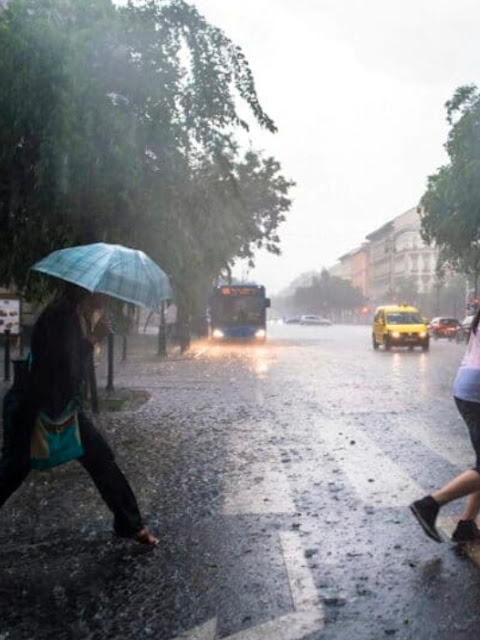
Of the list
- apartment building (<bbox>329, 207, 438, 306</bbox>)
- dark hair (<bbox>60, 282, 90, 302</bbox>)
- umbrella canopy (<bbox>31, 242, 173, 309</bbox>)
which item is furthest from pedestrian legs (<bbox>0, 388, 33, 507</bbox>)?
apartment building (<bbox>329, 207, 438, 306</bbox>)

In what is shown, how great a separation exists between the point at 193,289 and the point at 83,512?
7.76m

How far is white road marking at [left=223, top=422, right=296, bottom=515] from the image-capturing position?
5781 mm

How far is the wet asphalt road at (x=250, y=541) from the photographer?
3629 mm

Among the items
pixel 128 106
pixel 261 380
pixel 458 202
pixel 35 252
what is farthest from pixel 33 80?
pixel 458 202

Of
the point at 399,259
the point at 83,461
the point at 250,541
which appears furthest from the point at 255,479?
the point at 399,259

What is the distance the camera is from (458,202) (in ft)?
78.5

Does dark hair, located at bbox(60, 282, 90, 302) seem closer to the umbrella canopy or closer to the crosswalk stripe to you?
the umbrella canopy

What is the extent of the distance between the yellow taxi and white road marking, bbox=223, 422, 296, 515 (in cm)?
2218

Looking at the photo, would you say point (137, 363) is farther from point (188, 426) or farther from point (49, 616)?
point (49, 616)

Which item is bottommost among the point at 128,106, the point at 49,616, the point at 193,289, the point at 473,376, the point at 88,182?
the point at 49,616

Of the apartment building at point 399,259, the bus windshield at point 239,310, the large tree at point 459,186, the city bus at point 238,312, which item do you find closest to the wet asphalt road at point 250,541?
the large tree at point 459,186

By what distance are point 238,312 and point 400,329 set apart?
10.1 meters

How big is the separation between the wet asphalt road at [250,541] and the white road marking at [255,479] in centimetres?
2

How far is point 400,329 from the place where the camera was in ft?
101
